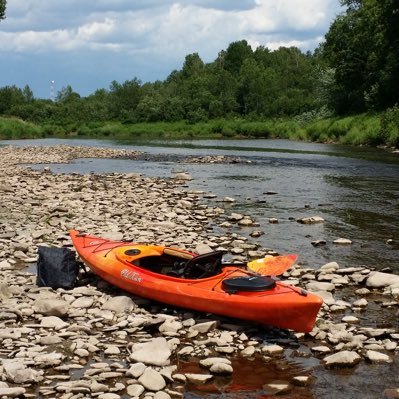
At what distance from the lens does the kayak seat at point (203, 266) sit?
751 cm

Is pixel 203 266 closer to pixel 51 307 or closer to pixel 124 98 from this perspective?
pixel 51 307

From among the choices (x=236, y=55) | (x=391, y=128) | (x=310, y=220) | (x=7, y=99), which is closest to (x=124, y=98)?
(x=7, y=99)

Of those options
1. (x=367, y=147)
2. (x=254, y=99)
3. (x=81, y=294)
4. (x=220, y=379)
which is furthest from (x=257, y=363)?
(x=254, y=99)

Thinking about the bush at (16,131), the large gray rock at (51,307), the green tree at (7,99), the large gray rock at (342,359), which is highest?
the green tree at (7,99)

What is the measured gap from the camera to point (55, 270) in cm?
814

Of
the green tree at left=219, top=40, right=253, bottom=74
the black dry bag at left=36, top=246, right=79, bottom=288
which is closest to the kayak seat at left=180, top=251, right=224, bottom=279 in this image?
the black dry bag at left=36, top=246, right=79, bottom=288

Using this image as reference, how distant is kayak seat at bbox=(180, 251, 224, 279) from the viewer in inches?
296

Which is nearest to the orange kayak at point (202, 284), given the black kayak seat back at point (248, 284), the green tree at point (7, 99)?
the black kayak seat back at point (248, 284)

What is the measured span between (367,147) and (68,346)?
1346 inches

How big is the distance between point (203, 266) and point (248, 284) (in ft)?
3.03

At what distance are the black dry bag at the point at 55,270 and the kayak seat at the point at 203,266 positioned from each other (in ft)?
5.69

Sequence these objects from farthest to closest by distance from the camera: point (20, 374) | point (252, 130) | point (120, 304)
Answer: point (252, 130)
point (120, 304)
point (20, 374)

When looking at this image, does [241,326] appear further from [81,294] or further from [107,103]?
[107,103]

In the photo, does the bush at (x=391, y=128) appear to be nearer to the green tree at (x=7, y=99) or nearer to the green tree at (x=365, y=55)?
the green tree at (x=365, y=55)
